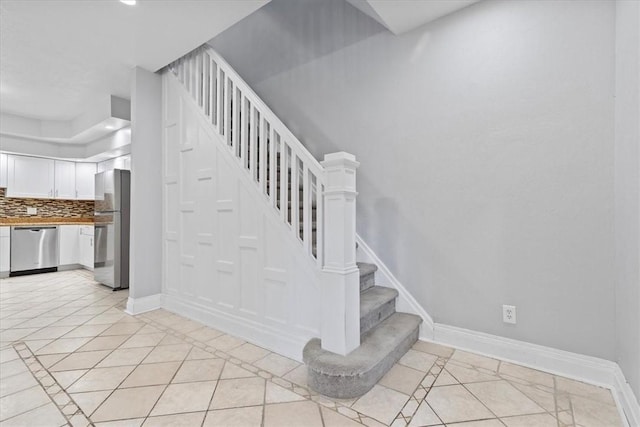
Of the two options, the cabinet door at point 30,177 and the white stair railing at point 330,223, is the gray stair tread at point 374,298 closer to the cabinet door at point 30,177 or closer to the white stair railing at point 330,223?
the white stair railing at point 330,223

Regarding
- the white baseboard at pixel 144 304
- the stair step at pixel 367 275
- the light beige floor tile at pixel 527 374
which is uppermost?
the stair step at pixel 367 275

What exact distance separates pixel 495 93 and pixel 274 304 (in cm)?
222

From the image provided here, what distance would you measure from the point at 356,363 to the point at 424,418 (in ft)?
1.37

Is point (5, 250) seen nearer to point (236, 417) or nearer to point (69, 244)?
point (69, 244)

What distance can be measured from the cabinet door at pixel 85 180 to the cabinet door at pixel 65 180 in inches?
2.4

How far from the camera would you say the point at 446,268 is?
7.75 feet

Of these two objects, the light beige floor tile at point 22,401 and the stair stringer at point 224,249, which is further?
the stair stringer at point 224,249

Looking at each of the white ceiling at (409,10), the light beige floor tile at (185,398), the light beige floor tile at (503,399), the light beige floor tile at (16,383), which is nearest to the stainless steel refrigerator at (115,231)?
the light beige floor tile at (16,383)

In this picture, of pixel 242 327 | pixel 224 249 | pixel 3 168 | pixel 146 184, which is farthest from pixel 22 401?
pixel 3 168

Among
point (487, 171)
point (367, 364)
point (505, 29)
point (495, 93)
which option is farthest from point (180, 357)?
point (505, 29)

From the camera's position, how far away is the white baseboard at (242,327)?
2215 millimetres

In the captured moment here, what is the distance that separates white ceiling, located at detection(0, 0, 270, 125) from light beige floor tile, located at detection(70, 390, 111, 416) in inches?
103

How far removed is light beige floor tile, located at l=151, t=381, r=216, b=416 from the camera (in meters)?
1.60

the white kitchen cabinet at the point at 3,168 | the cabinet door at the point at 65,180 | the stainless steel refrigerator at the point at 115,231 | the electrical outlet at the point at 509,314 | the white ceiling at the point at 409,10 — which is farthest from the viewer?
the cabinet door at the point at 65,180
